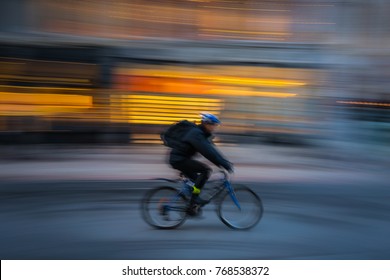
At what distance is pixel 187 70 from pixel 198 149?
530 inches

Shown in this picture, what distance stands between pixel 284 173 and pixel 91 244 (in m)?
8.40

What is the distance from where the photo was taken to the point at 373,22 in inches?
894

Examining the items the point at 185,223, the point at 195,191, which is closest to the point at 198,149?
the point at 195,191

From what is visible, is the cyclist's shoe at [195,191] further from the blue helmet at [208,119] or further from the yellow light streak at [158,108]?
the yellow light streak at [158,108]

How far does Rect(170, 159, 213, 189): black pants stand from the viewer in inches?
298

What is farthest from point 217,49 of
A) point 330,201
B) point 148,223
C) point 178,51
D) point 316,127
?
point 148,223

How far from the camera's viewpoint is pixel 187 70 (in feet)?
67.6

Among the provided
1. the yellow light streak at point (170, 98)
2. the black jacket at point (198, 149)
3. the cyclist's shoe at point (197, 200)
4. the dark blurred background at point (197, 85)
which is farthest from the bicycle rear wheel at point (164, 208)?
the yellow light streak at point (170, 98)

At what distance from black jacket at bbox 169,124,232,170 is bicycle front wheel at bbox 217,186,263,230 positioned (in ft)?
1.94

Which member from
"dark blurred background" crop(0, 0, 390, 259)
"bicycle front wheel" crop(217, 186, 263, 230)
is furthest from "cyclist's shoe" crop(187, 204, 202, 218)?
"dark blurred background" crop(0, 0, 390, 259)

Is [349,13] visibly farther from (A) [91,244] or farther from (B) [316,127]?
(A) [91,244]

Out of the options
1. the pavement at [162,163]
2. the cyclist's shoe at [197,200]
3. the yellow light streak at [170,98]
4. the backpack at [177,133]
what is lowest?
the pavement at [162,163]

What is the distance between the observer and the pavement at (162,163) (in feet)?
44.5

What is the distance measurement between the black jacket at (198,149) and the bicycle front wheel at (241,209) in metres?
0.59
